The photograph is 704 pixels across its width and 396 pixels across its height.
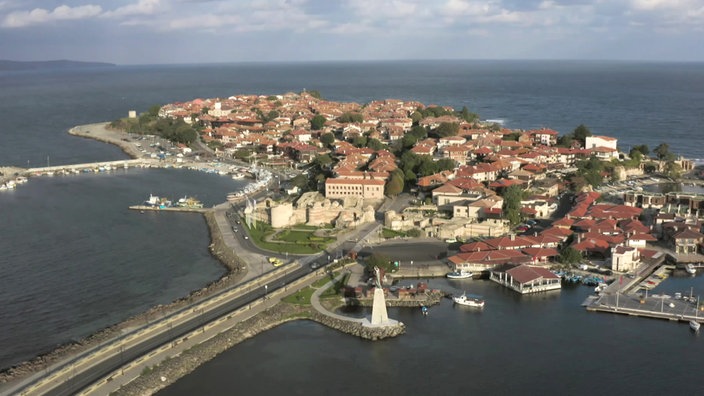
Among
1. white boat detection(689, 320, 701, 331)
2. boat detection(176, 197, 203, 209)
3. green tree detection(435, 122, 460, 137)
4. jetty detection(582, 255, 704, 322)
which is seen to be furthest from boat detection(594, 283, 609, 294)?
green tree detection(435, 122, 460, 137)

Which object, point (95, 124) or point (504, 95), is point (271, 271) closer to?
point (95, 124)

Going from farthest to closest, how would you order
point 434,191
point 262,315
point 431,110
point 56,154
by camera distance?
point 431,110, point 56,154, point 434,191, point 262,315

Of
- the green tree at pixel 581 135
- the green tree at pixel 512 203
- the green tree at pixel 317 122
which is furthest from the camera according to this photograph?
the green tree at pixel 317 122

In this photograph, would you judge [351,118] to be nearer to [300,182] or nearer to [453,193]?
[300,182]

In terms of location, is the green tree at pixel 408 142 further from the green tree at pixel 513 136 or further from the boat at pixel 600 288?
the boat at pixel 600 288

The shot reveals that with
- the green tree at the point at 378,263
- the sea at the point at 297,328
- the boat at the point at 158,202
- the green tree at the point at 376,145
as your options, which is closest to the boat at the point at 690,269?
the sea at the point at 297,328

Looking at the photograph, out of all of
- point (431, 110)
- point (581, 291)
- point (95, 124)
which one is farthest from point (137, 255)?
point (95, 124)
